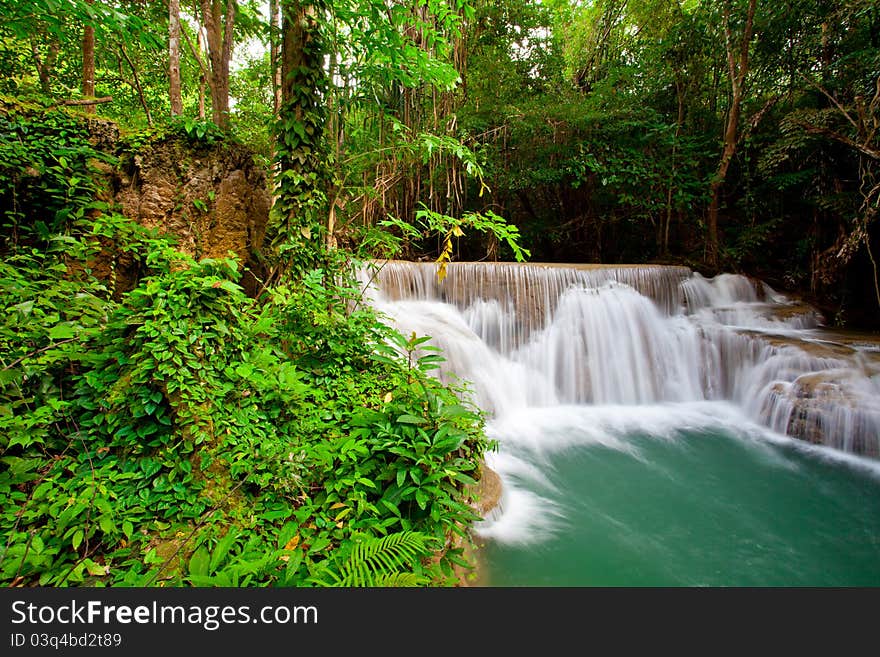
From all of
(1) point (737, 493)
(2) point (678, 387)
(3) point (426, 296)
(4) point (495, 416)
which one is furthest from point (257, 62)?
(1) point (737, 493)

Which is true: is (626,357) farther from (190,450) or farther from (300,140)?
(190,450)

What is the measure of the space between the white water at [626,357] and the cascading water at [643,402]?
3cm

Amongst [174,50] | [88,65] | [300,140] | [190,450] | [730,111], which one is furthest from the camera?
[730,111]

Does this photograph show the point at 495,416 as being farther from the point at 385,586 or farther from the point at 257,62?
the point at 257,62

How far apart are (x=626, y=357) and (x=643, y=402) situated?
875 millimetres

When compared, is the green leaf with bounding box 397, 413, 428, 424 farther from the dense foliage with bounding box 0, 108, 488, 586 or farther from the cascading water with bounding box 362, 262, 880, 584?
the cascading water with bounding box 362, 262, 880, 584

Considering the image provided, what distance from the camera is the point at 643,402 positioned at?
6922mm

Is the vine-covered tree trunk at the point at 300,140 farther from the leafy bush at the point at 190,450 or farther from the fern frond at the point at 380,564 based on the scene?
the fern frond at the point at 380,564

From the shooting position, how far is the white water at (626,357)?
16.9 feet

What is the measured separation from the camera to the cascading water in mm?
3449

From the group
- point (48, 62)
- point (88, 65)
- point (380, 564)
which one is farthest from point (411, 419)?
point (48, 62)

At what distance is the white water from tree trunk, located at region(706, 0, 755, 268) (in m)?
1.46

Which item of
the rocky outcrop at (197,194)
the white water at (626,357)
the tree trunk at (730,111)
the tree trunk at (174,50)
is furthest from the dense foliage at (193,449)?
the tree trunk at (730,111)

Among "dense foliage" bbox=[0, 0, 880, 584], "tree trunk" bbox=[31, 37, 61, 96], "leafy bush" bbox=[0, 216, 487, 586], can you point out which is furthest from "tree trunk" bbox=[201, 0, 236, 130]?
"leafy bush" bbox=[0, 216, 487, 586]
